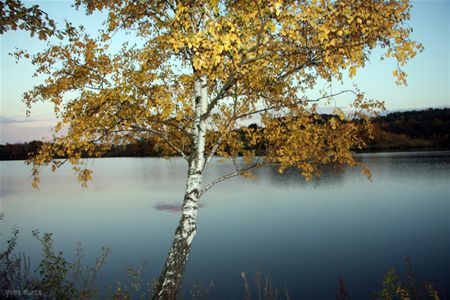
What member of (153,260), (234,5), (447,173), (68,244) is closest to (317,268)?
(153,260)

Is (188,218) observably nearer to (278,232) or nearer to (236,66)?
(236,66)

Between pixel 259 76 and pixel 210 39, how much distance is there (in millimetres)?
2048

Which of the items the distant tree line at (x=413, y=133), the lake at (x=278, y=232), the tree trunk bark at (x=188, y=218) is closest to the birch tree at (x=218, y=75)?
the tree trunk bark at (x=188, y=218)

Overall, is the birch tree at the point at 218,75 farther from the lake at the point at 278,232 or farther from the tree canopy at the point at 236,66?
the lake at the point at 278,232

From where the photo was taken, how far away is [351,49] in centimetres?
670

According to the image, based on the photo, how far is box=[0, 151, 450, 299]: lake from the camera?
15.6m

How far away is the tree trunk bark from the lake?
282 inches

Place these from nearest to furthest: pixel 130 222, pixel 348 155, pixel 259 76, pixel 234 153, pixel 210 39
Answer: pixel 210 39 → pixel 259 76 → pixel 348 155 → pixel 234 153 → pixel 130 222

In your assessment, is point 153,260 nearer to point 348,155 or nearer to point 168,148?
point 168,148

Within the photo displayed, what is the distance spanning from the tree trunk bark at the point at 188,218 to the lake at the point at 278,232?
7172 mm

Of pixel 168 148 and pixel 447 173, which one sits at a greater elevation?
pixel 168 148

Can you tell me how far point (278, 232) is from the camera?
2300cm

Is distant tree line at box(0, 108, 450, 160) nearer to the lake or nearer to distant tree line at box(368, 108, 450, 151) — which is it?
distant tree line at box(368, 108, 450, 151)

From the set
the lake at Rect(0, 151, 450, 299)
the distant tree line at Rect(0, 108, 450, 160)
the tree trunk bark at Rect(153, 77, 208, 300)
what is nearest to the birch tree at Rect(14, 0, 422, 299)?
the tree trunk bark at Rect(153, 77, 208, 300)
